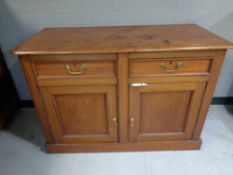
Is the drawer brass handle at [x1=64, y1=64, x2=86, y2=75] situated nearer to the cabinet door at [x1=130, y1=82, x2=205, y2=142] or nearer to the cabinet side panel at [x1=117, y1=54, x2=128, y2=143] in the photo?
the cabinet side panel at [x1=117, y1=54, x2=128, y2=143]

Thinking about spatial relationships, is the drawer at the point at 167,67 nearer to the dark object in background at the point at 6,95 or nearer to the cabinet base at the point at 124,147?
the cabinet base at the point at 124,147

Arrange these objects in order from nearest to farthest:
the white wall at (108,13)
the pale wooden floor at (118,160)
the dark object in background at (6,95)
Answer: the pale wooden floor at (118,160) → the white wall at (108,13) → the dark object in background at (6,95)

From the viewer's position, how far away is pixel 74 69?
3.60ft

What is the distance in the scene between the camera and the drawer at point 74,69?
3.54 ft

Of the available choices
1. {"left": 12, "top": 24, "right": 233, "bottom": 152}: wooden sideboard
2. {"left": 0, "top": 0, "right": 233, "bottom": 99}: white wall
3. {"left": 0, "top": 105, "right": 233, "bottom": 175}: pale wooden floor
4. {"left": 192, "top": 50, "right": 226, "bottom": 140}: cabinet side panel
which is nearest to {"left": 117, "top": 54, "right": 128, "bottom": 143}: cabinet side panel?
{"left": 12, "top": 24, "right": 233, "bottom": 152}: wooden sideboard

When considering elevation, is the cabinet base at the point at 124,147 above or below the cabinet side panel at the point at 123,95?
below

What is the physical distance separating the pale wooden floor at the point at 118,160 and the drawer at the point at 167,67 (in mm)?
713

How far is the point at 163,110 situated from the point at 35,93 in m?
0.88

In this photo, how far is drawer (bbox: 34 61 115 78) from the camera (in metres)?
1.08

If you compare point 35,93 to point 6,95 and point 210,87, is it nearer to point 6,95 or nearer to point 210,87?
point 6,95

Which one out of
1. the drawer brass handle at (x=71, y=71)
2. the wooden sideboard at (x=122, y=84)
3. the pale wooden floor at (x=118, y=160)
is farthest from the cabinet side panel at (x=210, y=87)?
the drawer brass handle at (x=71, y=71)

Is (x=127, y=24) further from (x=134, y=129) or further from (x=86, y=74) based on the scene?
(x=134, y=129)

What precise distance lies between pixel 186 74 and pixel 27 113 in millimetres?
1660

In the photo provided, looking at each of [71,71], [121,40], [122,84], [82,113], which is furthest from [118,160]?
[121,40]
